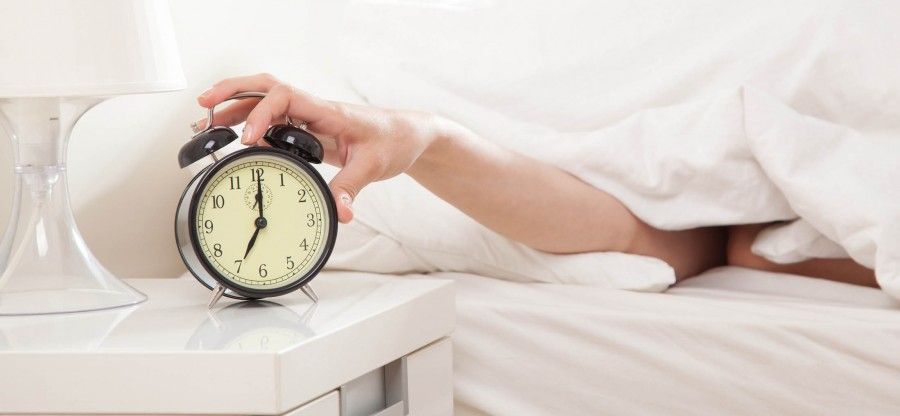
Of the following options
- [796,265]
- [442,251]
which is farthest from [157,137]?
[796,265]

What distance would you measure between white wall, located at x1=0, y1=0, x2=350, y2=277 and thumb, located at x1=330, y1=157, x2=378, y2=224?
46 centimetres

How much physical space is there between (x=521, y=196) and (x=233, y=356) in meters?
0.63

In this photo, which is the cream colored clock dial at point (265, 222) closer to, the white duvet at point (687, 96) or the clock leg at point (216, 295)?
the clock leg at point (216, 295)

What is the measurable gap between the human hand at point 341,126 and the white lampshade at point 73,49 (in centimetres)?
9

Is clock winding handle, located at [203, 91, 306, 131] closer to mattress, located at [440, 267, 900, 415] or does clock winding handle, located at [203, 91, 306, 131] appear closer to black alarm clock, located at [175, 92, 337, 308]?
black alarm clock, located at [175, 92, 337, 308]

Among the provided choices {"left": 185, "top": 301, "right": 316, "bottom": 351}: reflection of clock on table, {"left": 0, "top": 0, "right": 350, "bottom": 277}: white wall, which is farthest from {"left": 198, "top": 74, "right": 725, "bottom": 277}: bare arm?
{"left": 0, "top": 0, "right": 350, "bottom": 277}: white wall

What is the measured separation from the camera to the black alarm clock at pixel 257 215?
3.22ft

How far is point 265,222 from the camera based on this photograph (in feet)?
3.25

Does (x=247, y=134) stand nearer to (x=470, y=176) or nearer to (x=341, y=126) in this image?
(x=341, y=126)

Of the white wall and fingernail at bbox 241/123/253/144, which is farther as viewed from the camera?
the white wall

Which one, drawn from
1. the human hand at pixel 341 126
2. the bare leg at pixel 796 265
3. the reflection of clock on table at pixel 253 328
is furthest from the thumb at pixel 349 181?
the bare leg at pixel 796 265

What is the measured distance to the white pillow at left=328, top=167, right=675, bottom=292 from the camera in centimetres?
141

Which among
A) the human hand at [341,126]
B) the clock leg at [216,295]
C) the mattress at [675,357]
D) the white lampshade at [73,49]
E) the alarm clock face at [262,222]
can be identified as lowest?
the mattress at [675,357]

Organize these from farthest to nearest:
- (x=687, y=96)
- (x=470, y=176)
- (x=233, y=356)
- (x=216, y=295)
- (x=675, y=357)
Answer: (x=687, y=96) → (x=470, y=176) → (x=675, y=357) → (x=216, y=295) → (x=233, y=356)
